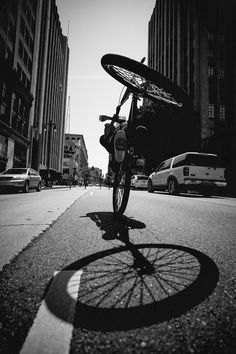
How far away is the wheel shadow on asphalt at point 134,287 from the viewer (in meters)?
1.02

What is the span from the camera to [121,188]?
420 cm

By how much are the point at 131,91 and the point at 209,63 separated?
40.7 metres

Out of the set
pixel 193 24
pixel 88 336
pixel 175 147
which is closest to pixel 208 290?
pixel 88 336

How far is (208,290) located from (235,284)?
229 mm

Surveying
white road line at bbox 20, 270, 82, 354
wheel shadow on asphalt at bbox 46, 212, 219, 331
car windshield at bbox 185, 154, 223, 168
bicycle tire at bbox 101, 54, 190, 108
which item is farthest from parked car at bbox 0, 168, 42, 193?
white road line at bbox 20, 270, 82, 354

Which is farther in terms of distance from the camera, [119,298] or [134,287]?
[134,287]

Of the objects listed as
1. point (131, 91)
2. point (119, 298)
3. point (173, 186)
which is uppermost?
point (131, 91)

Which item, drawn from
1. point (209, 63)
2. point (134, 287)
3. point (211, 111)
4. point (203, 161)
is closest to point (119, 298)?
point (134, 287)

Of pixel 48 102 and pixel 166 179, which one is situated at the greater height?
pixel 48 102

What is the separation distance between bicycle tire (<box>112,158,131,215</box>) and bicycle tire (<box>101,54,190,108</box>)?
1.42m

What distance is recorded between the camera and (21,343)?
820mm

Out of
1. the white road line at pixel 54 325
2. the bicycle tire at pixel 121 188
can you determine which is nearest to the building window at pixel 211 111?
the bicycle tire at pixel 121 188

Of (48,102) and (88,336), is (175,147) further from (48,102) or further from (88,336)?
(88,336)

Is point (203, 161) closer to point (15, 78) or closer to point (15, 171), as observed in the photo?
point (15, 171)
